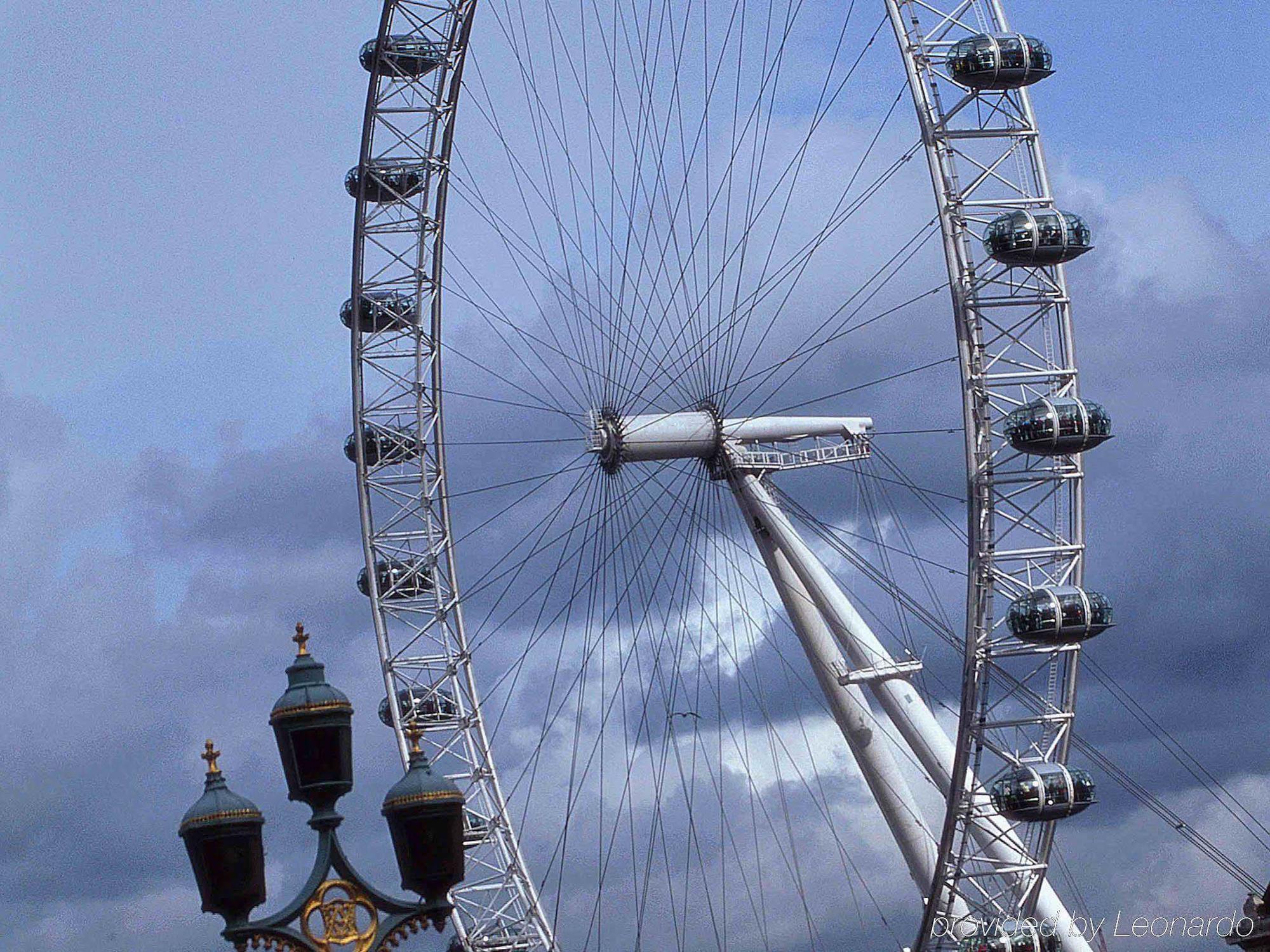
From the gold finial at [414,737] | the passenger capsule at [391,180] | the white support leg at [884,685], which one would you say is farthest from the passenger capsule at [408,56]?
the gold finial at [414,737]

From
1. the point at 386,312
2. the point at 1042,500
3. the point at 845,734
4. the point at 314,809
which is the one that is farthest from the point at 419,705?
the point at 314,809

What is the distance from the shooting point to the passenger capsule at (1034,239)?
1761 inches

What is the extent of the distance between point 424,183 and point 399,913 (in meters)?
33.6

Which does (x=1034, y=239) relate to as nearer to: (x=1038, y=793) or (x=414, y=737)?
(x=1038, y=793)

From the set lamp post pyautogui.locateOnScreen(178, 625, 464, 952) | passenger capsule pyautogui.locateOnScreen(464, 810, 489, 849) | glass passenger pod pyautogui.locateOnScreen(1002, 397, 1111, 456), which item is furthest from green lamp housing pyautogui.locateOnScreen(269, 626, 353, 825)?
passenger capsule pyautogui.locateOnScreen(464, 810, 489, 849)

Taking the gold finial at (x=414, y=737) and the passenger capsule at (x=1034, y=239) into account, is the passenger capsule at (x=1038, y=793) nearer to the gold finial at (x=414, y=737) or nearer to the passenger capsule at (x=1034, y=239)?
the passenger capsule at (x=1034, y=239)

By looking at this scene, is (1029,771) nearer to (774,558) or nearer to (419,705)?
(774,558)

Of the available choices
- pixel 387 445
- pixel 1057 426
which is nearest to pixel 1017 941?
pixel 1057 426

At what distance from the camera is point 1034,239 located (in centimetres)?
4478

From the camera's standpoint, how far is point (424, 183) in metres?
57.9

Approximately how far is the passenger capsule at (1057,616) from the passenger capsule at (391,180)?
710 inches

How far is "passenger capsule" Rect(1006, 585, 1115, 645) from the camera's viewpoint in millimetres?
44812

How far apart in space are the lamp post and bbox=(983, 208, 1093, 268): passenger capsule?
797 inches

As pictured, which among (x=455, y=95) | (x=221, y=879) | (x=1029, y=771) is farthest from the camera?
(x=455, y=95)
